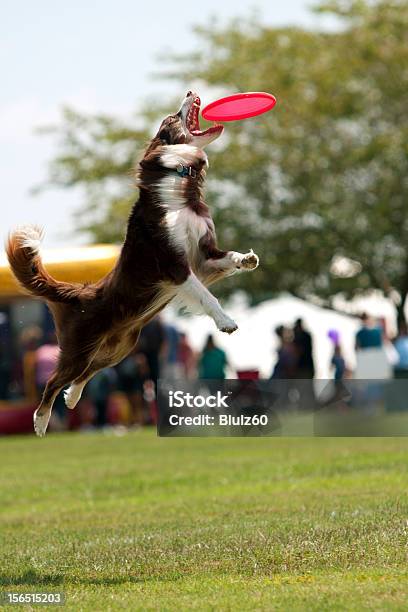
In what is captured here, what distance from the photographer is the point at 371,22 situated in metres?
32.3

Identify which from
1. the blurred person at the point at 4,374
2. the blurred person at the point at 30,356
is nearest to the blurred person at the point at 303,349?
the blurred person at the point at 30,356

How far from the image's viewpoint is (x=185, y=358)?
2541cm

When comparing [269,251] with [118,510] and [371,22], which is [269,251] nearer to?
[371,22]

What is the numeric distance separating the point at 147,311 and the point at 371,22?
25.5 meters

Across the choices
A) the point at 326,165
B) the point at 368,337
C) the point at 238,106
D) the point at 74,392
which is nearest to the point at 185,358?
the point at 368,337

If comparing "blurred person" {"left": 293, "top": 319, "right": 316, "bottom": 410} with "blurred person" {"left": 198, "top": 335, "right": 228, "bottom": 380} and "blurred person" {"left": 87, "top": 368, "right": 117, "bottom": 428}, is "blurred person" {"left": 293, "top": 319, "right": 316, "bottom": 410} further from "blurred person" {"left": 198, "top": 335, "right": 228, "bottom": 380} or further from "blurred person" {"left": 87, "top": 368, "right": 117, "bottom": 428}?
"blurred person" {"left": 87, "top": 368, "right": 117, "bottom": 428}

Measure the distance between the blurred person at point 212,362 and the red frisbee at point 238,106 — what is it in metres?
13.8

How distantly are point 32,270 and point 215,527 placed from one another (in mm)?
2753

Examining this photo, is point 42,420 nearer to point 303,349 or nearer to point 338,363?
point 303,349

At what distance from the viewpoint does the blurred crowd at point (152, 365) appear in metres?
22.2

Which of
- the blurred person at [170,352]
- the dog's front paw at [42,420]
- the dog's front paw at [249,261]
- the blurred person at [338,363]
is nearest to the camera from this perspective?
the dog's front paw at [249,261]

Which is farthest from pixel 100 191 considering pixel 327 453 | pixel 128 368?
pixel 327 453

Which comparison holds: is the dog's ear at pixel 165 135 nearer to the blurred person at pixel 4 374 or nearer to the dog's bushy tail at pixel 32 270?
the dog's bushy tail at pixel 32 270

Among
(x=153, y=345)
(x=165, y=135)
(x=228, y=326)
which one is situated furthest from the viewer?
(x=153, y=345)
